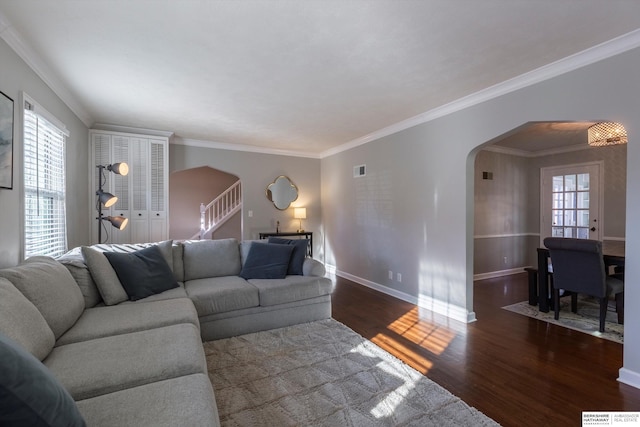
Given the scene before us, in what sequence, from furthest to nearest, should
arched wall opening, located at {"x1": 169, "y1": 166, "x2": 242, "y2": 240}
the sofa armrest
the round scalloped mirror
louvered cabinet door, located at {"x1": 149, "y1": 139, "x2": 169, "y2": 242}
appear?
arched wall opening, located at {"x1": 169, "y1": 166, "x2": 242, "y2": 240} → the round scalloped mirror → louvered cabinet door, located at {"x1": 149, "y1": 139, "x2": 169, "y2": 242} → the sofa armrest

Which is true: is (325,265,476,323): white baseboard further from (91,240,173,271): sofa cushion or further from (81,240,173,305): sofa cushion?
(81,240,173,305): sofa cushion

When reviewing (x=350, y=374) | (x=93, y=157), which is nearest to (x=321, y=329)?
(x=350, y=374)

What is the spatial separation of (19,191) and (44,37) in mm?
1145

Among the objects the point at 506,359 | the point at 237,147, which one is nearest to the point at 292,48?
the point at 506,359

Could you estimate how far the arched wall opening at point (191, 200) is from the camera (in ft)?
23.7

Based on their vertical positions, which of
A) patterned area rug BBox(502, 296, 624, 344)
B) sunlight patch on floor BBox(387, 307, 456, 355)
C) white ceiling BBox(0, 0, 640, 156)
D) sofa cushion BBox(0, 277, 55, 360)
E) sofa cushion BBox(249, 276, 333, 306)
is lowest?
sunlight patch on floor BBox(387, 307, 456, 355)

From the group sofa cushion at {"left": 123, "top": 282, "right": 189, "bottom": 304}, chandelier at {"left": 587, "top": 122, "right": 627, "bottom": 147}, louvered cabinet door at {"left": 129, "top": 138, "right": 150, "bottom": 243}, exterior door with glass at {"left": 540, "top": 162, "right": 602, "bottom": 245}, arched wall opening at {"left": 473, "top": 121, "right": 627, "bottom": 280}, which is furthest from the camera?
exterior door with glass at {"left": 540, "top": 162, "right": 602, "bottom": 245}

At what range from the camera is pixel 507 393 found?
200 centimetres

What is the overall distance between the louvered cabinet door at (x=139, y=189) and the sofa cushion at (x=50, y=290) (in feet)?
7.42

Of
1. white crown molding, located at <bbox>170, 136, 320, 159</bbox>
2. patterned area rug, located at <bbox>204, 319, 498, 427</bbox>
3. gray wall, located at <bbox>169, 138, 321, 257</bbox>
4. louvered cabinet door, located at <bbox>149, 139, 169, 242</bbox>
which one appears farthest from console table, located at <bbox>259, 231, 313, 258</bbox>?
patterned area rug, located at <bbox>204, 319, 498, 427</bbox>

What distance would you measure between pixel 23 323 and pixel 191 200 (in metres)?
6.51

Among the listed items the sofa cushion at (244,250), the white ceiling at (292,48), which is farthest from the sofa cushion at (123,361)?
the white ceiling at (292,48)

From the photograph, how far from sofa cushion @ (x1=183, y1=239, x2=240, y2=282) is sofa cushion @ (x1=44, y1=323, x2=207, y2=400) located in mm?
1492

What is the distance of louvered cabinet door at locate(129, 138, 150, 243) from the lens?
431 cm
